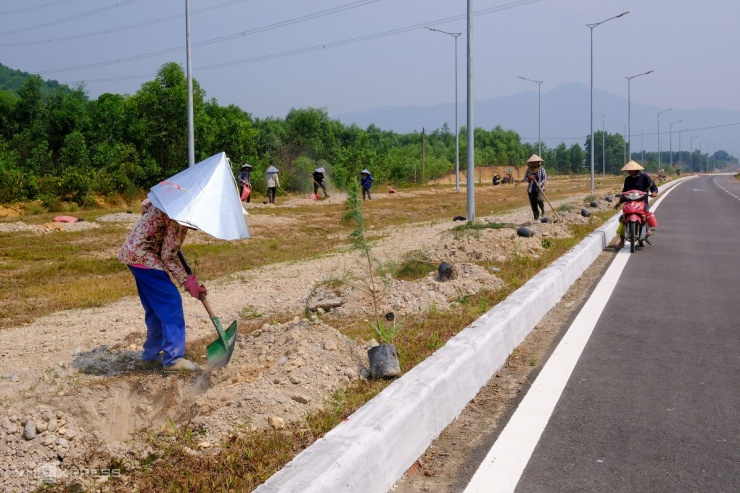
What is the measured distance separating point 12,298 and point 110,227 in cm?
1029

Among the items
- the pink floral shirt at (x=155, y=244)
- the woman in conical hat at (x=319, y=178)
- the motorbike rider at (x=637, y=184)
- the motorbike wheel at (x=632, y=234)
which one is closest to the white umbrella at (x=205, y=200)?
the pink floral shirt at (x=155, y=244)

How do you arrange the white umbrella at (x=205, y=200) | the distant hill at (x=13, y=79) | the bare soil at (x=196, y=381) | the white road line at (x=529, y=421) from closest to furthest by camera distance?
the white road line at (x=529, y=421), the bare soil at (x=196, y=381), the white umbrella at (x=205, y=200), the distant hill at (x=13, y=79)

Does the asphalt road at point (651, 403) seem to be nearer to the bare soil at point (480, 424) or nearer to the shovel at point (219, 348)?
the bare soil at point (480, 424)

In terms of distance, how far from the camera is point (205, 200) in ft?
18.6

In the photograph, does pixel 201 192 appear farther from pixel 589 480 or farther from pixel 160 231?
pixel 589 480

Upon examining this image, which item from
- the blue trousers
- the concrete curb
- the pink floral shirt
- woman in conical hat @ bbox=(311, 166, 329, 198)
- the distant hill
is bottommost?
the concrete curb

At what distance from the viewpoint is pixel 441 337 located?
6.68 metres

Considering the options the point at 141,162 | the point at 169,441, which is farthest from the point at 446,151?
the point at 169,441

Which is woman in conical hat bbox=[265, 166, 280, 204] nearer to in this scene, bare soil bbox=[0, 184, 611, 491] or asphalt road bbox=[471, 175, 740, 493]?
bare soil bbox=[0, 184, 611, 491]

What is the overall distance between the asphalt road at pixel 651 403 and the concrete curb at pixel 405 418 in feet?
1.94

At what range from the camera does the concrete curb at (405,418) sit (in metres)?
3.51

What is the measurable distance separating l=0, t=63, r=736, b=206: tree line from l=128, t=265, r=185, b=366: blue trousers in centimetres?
2471

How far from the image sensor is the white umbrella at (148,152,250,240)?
18.1 feet

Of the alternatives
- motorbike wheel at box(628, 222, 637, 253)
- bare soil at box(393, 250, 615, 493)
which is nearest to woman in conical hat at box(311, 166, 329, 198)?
motorbike wheel at box(628, 222, 637, 253)
